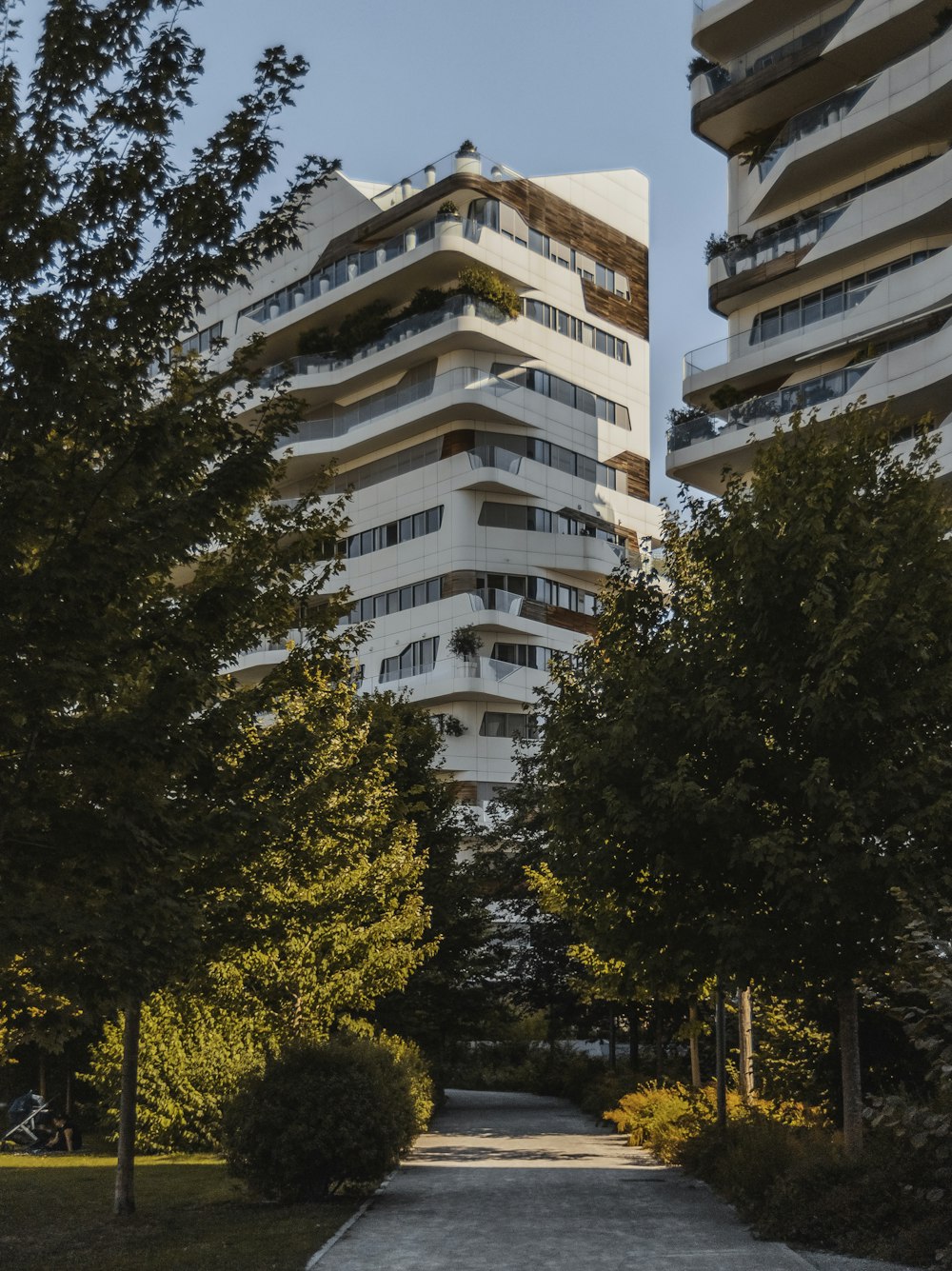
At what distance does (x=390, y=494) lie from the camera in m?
61.0

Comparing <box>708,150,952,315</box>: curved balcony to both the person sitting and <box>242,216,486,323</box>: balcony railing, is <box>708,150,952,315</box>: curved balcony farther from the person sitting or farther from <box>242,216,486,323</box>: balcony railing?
the person sitting

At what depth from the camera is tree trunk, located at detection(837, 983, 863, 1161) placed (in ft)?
43.9

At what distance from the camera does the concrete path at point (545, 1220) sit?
1157 cm

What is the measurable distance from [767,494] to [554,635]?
43647 millimetres

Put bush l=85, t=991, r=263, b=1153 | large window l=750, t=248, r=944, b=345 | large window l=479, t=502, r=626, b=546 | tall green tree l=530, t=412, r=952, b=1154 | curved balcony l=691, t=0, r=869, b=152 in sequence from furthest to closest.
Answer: large window l=479, t=502, r=626, b=546 → curved balcony l=691, t=0, r=869, b=152 → large window l=750, t=248, r=944, b=345 → bush l=85, t=991, r=263, b=1153 → tall green tree l=530, t=412, r=952, b=1154

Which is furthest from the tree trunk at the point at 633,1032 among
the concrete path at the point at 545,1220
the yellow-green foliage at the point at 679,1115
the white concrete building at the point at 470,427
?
the white concrete building at the point at 470,427

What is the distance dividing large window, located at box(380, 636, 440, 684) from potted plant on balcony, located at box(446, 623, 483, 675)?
177cm

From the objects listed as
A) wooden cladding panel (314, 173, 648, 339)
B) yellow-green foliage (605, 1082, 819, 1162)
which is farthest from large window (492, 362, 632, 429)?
yellow-green foliage (605, 1082, 819, 1162)

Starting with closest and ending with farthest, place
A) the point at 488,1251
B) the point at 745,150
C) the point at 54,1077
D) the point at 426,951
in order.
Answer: the point at 488,1251 → the point at 426,951 → the point at 54,1077 → the point at 745,150

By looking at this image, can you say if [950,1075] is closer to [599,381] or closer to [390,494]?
[390,494]

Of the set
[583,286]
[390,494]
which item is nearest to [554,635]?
[390,494]

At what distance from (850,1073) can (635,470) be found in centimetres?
5282

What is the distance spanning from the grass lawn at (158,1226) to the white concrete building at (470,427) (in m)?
38.6

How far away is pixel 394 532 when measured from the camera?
2392 inches
